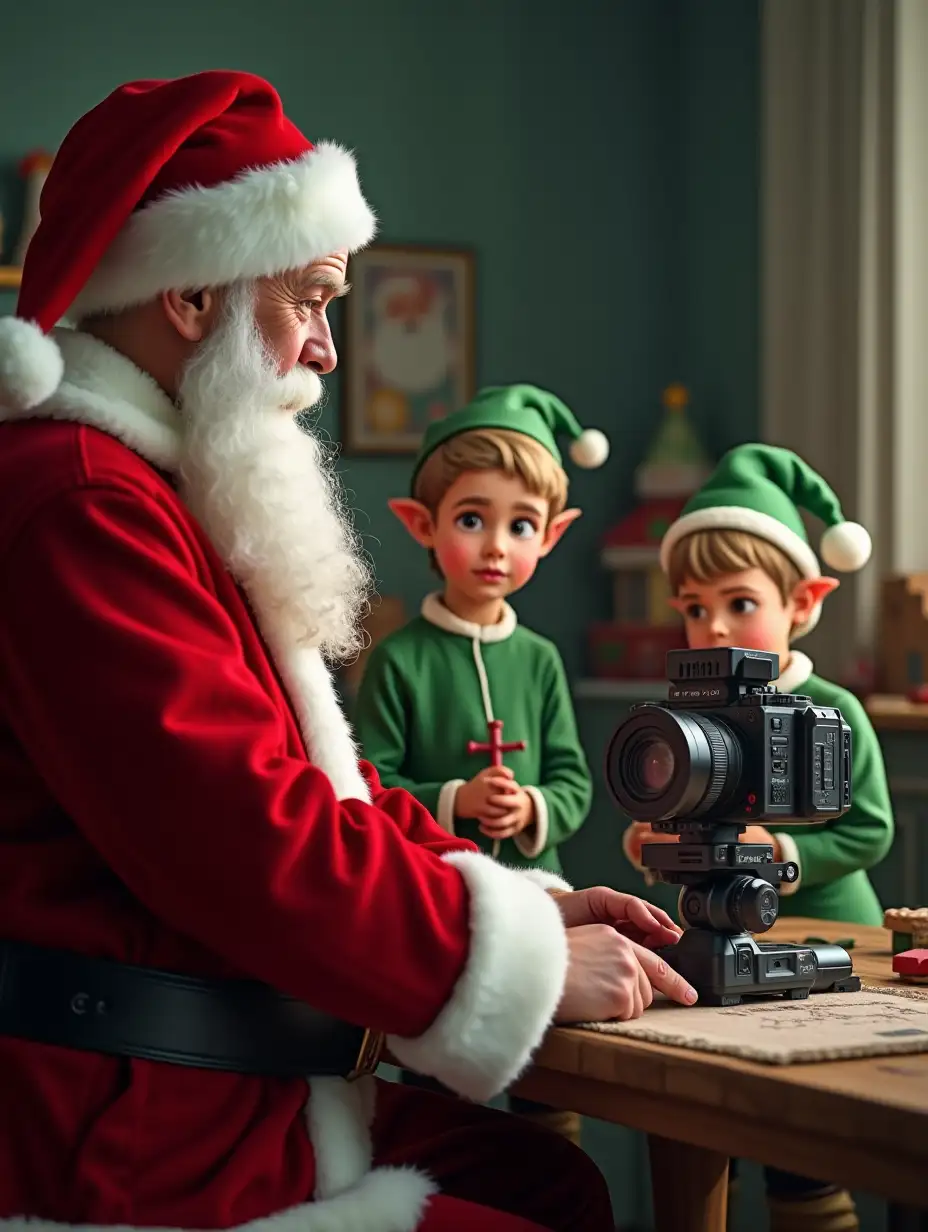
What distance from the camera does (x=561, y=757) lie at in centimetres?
263

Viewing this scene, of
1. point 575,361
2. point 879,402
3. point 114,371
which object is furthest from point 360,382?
point 114,371

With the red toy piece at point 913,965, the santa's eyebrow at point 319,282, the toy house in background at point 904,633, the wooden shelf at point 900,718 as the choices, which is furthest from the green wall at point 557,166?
the red toy piece at point 913,965

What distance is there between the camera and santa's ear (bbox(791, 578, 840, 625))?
7.65ft

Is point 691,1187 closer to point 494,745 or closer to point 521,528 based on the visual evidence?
point 494,745

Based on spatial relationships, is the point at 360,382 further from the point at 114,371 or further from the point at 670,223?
the point at 114,371

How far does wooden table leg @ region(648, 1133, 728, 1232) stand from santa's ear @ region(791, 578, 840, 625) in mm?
1072

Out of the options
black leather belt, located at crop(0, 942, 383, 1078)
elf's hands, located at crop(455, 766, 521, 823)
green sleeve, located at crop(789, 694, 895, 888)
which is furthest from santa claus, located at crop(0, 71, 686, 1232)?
elf's hands, located at crop(455, 766, 521, 823)

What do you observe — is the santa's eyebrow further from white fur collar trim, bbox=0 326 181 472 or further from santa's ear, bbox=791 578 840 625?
santa's ear, bbox=791 578 840 625

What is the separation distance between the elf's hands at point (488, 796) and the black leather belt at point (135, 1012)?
1003 millimetres

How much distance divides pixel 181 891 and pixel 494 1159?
18.5 inches

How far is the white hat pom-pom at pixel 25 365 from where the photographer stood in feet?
4.42

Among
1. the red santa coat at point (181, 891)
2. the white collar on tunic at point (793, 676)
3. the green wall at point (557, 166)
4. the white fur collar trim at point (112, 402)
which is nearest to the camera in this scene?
the red santa coat at point (181, 891)

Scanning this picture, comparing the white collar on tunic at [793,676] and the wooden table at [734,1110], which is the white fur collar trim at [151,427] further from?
the white collar on tunic at [793,676]

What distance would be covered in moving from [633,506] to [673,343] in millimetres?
512
